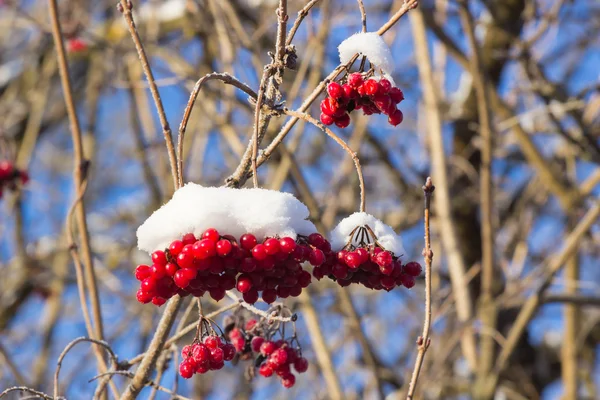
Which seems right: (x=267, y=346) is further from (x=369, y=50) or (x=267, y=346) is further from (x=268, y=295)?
(x=369, y=50)

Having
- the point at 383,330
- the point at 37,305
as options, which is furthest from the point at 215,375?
the point at 37,305

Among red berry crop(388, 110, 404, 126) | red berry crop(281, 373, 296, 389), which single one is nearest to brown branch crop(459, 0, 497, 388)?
red berry crop(281, 373, 296, 389)

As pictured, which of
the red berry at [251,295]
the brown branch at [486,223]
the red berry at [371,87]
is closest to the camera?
the red berry at [251,295]

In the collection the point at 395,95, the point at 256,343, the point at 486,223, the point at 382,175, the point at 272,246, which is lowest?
the point at 272,246

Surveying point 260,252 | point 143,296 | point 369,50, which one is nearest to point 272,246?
point 260,252

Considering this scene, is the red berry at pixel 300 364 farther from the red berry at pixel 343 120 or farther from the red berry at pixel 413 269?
the red berry at pixel 343 120

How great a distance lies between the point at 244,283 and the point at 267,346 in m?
0.55

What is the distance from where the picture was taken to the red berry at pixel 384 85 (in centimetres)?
139

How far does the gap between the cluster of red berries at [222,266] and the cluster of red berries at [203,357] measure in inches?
5.2

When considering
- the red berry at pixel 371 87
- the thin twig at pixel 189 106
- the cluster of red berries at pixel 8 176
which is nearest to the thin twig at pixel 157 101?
the thin twig at pixel 189 106

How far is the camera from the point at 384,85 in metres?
1.39

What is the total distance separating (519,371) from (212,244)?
3.50m

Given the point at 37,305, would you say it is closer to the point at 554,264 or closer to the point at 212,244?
the point at 554,264

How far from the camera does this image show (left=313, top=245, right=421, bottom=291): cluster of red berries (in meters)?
1.33
